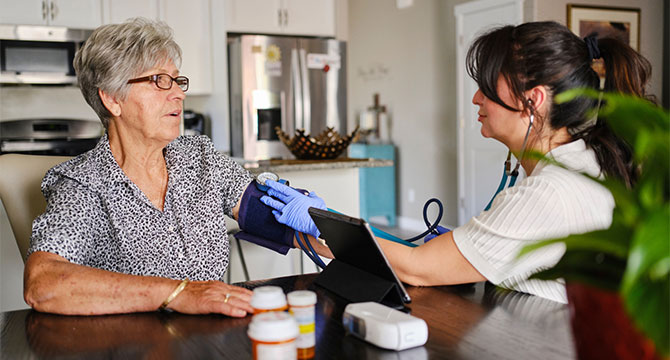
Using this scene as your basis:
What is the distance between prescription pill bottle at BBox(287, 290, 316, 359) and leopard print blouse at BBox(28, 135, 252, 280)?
682 mm

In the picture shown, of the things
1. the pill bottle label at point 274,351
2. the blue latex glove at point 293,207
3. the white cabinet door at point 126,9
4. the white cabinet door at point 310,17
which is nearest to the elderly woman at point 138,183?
the blue latex glove at point 293,207

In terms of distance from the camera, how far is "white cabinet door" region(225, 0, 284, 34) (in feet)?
15.2

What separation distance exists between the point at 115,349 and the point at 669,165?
88cm

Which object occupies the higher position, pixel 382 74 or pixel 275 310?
pixel 382 74

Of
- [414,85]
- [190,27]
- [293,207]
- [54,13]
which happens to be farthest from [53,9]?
[414,85]

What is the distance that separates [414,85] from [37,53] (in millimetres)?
3514

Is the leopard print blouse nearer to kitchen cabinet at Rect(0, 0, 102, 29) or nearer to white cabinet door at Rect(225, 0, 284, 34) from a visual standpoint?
kitchen cabinet at Rect(0, 0, 102, 29)

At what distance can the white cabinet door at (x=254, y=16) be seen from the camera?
4.62 m

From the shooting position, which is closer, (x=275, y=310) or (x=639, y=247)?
(x=639, y=247)

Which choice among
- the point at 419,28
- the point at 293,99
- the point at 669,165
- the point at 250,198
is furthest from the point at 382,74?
the point at 669,165

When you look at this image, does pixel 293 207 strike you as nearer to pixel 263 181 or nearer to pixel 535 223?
pixel 263 181

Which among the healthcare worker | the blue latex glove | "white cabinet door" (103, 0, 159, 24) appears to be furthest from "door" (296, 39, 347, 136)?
the healthcare worker

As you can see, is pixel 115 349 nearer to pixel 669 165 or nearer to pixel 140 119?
pixel 140 119

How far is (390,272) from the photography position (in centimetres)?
124
